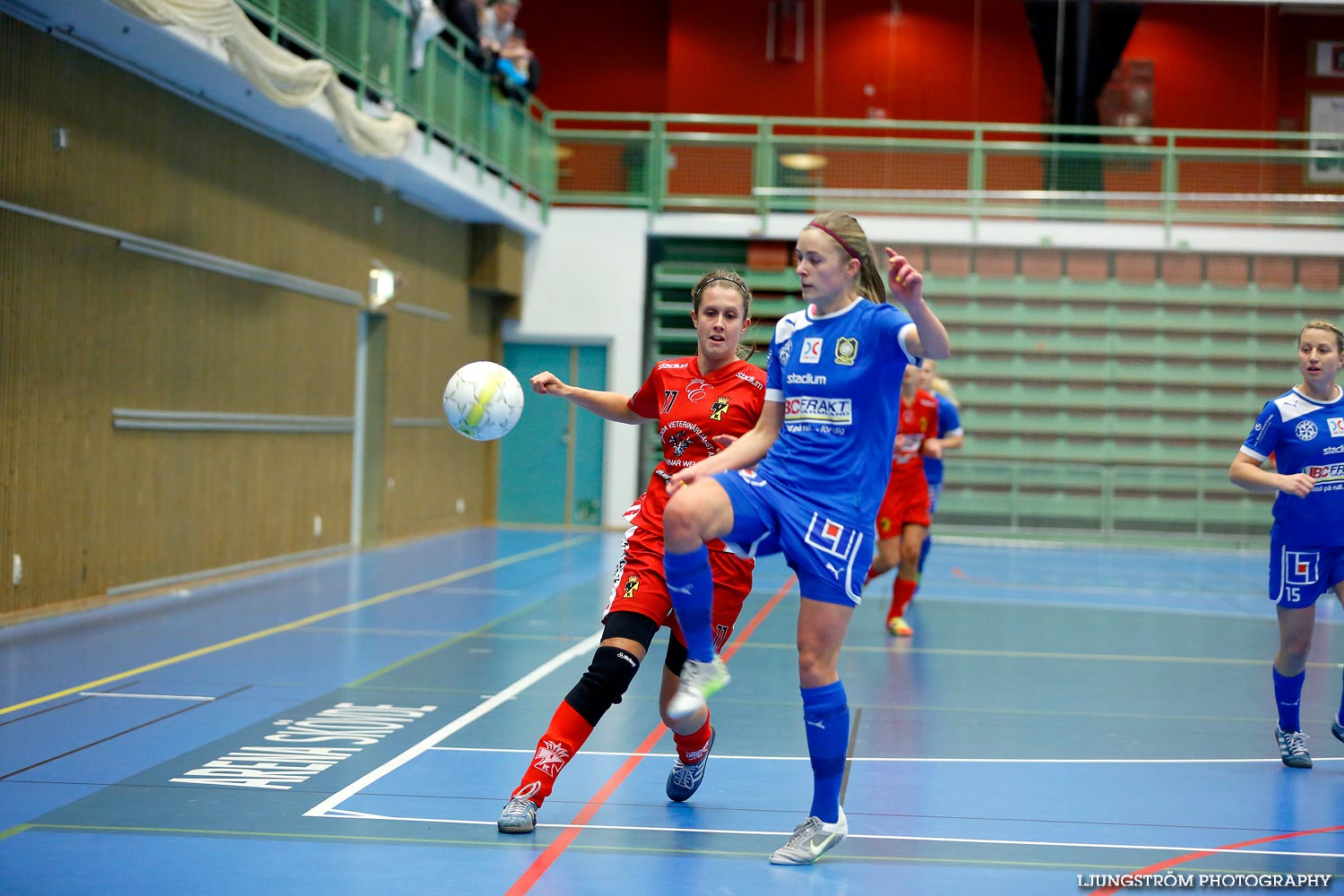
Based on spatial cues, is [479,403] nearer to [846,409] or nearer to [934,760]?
[846,409]

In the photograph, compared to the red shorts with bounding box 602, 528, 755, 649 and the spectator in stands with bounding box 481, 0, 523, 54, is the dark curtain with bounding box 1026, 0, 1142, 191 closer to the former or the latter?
the spectator in stands with bounding box 481, 0, 523, 54

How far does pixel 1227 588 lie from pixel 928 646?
6669 mm

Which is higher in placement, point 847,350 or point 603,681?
point 847,350

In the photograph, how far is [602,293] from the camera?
821 inches

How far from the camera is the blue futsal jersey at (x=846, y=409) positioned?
4125mm

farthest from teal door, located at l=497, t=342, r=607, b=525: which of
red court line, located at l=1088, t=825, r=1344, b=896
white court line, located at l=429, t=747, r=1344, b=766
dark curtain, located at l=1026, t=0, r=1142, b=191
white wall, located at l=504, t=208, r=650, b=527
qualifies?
red court line, located at l=1088, t=825, r=1344, b=896

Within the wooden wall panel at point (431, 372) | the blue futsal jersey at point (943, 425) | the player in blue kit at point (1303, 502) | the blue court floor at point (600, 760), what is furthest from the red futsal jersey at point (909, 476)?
the wooden wall panel at point (431, 372)

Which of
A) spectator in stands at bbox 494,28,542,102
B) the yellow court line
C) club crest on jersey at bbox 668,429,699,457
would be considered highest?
spectator in stands at bbox 494,28,542,102

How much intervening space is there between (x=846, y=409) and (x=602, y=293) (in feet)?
55.6

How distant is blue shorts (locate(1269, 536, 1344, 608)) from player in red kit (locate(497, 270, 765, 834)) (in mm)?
A: 2792

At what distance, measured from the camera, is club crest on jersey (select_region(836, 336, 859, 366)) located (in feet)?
13.6

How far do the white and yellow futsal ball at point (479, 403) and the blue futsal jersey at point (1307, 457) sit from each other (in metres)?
3.39

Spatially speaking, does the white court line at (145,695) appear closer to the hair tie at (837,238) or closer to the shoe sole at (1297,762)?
the hair tie at (837,238)

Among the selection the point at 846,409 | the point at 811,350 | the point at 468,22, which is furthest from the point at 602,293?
the point at 846,409
